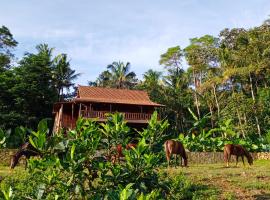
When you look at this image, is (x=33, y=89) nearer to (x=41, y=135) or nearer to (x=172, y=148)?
(x=172, y=148)

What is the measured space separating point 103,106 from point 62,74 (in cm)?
1006

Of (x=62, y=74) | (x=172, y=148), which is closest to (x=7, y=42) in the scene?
(x=62, y=74)

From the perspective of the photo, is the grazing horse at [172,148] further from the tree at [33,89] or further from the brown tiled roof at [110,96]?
the tree at [33,89]

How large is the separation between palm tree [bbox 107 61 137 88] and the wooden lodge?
1486 cm

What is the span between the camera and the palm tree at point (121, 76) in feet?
150

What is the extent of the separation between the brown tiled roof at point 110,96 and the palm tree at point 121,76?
48.3ft

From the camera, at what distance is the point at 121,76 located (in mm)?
45688

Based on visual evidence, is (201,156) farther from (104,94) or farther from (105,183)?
(105,183)

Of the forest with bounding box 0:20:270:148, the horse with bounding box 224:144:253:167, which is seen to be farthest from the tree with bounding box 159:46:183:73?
the horse with bounding box 224:144:253:167

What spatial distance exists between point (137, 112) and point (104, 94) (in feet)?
9.99

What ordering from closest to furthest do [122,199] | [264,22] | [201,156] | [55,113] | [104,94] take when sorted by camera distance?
1. [122,199]
2. [201,156]
3. [104,94]
4. [55,113]
5. [264,22]

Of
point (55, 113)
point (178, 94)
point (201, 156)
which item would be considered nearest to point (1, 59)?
point (55, 113)

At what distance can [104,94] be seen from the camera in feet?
95.3

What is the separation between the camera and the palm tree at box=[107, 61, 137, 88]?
150ft
